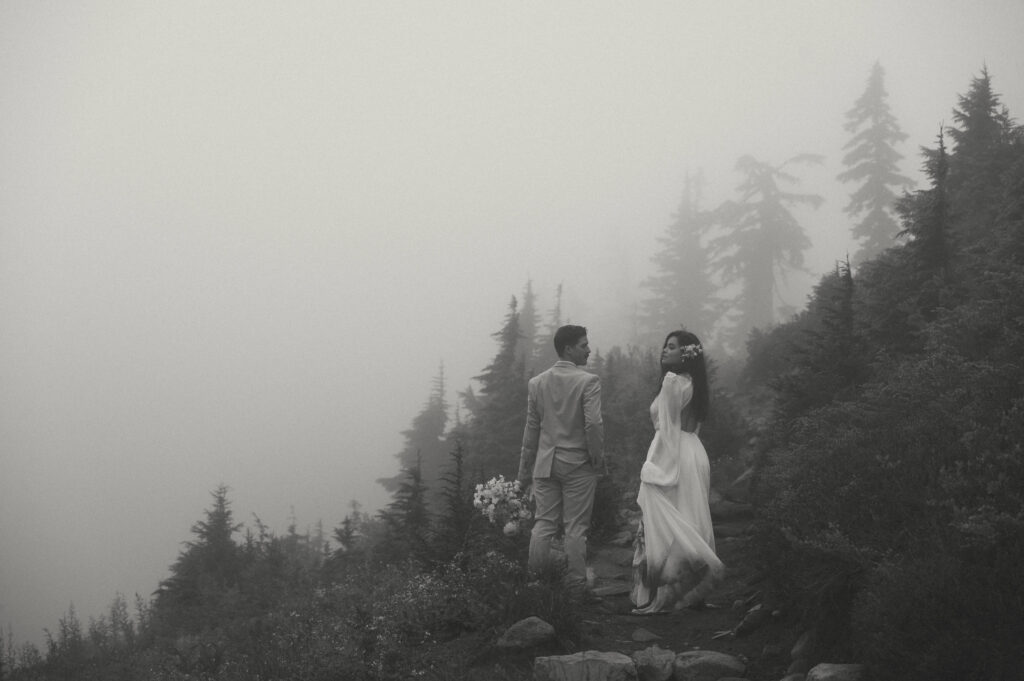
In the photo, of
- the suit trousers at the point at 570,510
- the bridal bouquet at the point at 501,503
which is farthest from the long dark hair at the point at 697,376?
the bridal bouquet at the point at 501,503

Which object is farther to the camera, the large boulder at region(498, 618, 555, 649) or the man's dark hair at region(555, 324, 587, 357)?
the man's dark hair at region(555, 324, 587, 357)

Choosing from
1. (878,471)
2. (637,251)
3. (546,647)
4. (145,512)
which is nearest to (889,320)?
(878,471)

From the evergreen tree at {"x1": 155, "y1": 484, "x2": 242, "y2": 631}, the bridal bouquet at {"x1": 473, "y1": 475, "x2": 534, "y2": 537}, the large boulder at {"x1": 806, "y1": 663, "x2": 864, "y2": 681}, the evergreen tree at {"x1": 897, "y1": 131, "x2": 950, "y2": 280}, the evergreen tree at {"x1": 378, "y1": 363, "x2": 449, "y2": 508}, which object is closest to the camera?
the large boulder at {"x1": 806, "y1": 663, "x2": 864, "y2": 681}

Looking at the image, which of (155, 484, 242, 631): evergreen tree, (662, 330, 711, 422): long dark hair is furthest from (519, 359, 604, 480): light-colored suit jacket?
(155, 484, 242, 631): evergreen tree

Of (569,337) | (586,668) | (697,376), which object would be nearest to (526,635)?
(586,668)

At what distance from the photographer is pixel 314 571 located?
17.7 m

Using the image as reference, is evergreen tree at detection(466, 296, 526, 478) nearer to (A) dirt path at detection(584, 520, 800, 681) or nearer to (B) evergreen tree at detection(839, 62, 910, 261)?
(A) dirt path at detection(584, 520, 800, 681)

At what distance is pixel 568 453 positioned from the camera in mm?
6629

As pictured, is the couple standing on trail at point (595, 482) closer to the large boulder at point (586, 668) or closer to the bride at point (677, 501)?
the bride at point (677, 501)

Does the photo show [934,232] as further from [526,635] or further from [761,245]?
[761,245]

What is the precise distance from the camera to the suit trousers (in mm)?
6574

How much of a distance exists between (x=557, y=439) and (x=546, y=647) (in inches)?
83.2

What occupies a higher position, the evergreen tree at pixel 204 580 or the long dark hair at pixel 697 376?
the long dark hair at pixel 697 376

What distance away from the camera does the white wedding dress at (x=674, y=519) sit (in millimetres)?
6441
